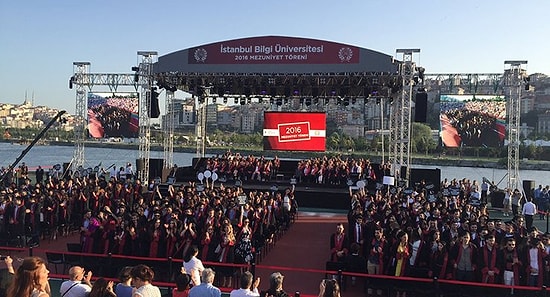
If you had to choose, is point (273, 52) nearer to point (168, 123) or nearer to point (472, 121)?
point (168, 123)

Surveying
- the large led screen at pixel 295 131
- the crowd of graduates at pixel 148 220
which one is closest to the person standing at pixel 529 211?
the crowd of graduates at pixel 148 220

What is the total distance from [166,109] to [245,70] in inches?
230

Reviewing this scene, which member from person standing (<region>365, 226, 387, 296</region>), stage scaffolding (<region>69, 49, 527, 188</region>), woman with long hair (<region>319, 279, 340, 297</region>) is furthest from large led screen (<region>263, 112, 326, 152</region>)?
woman with long hair (<region>319, 279, 340, 297</region>)

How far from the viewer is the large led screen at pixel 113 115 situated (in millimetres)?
23281

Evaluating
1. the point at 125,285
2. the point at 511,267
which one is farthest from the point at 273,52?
the point at 125,285

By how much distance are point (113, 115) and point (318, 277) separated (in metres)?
16.8

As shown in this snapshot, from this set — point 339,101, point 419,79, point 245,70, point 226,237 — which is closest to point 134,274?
point 226,237

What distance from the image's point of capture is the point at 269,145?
2591cm

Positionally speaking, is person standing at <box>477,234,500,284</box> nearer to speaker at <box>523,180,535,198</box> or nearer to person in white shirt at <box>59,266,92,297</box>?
person in white shirt at <box>59,266,92,297</box>

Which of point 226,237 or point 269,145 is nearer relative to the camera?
point 226,237

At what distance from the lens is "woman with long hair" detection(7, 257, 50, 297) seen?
3.47 meters

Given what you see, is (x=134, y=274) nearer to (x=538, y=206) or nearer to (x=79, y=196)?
(x=79, y=196)

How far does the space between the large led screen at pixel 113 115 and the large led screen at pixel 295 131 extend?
7.10m

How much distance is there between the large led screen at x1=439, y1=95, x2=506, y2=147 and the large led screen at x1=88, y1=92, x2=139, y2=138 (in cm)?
1499
